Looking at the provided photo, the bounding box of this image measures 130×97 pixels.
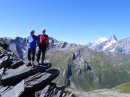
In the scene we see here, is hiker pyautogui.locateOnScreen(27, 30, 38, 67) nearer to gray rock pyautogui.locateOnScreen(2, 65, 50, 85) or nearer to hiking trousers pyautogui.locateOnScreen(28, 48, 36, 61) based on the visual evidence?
hiking trousers pyautogui.locateOnScreen(28, 48, 36, 61)

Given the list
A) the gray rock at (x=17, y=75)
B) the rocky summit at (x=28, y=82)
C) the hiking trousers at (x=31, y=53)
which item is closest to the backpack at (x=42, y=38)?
the hiking trousers at (x=31, y=53)

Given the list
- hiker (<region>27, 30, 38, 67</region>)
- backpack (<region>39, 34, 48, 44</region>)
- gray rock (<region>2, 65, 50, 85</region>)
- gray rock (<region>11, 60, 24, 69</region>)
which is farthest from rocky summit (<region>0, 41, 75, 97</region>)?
backpack (<region>39, 34, 48, 44</region>)

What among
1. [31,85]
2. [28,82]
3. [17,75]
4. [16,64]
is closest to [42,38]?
[17,75]

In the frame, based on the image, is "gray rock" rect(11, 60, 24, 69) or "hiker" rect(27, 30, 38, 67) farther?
"gray rock" rect(11, 60, 24, 69)

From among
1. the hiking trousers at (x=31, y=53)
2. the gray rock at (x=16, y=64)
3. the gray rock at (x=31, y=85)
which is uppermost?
the hiking trousers at (x=31, y=53)

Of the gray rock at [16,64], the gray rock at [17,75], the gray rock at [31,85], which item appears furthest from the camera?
the gray rock at [16,64]

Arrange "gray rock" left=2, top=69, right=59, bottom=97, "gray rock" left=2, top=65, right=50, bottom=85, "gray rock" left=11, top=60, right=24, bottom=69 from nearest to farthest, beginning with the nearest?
"gray rock" left=2, top=69, right=59, bottom=97, "gray rock" left=2, top=65, right=50, bottom=85, "gray rock" left=11, top=60, right=24, bottom=69

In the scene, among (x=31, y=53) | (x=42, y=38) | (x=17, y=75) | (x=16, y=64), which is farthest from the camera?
(x=16, y=64)

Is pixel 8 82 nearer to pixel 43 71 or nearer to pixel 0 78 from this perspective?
pixel 0 78

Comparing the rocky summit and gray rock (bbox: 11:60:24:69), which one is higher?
gray rock (bbox: 11:60:24:69)

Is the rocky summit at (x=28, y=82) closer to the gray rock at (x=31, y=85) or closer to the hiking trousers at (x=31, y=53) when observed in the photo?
the gray rock at (x=31, y=85)

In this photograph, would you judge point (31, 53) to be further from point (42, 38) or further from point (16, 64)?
point (16, 64)

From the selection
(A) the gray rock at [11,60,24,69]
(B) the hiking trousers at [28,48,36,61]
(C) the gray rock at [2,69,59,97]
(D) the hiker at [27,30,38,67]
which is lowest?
(C) the gray rock at [2,69,59,97]

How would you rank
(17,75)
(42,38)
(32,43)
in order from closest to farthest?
(17,75) < (32,43) < (42,38)
